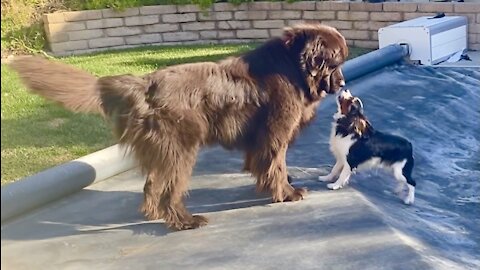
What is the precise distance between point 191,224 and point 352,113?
139 cm

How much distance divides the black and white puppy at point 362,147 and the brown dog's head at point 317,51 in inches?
10.0

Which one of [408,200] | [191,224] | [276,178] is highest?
[276,178]

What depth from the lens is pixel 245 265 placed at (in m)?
3.78

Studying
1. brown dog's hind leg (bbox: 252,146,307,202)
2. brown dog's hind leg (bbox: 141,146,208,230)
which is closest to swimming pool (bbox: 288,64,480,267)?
brown dog's hind leg (bbox: 252,146,307,202)

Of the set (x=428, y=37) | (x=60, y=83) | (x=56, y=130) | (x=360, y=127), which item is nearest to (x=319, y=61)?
(x=360, y=127)

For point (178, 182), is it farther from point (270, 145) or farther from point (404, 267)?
point (404, 267)

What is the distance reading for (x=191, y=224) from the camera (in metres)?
4.34

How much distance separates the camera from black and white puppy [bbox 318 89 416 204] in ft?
15.6

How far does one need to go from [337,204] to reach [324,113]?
235 cm

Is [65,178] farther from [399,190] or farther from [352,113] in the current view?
[399,190]

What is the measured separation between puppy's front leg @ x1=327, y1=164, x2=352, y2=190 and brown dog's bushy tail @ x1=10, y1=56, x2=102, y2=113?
1787 millimetres

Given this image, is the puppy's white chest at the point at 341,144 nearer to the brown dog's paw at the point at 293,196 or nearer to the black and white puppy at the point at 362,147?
the black and white puppy at the point at 362,147

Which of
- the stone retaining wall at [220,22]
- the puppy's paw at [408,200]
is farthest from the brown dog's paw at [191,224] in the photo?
the stone retaining wall at [220,22]

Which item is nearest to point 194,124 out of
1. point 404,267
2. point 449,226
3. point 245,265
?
point 245,265
